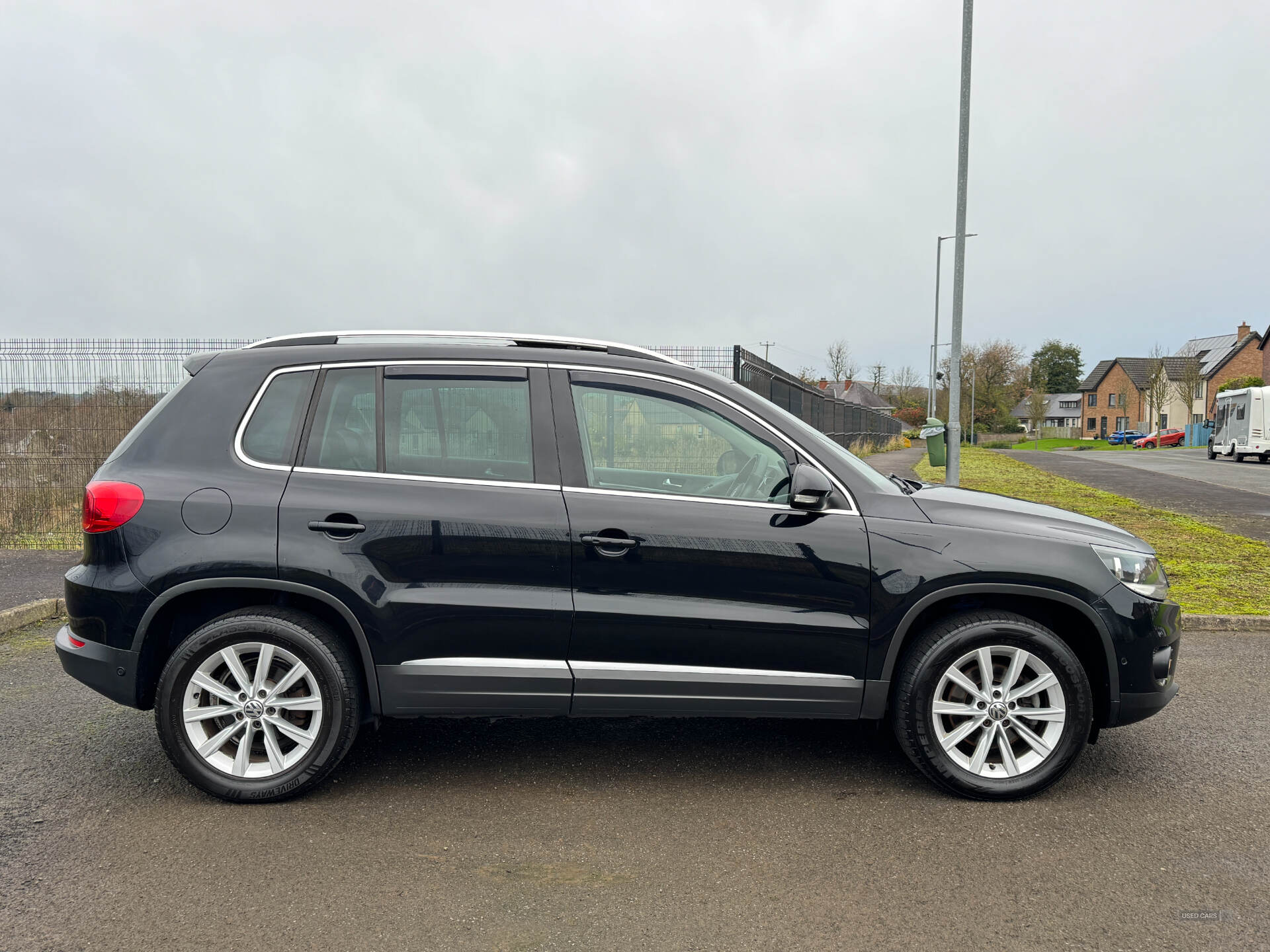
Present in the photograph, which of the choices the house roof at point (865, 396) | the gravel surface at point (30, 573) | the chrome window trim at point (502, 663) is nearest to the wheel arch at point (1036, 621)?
the chrome window trim at point (502, 663)

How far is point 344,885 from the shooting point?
2.96m

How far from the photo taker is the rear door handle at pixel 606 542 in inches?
139

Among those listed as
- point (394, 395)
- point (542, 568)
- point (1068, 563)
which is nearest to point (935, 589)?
point (1068, 563)

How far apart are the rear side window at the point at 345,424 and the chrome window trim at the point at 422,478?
2 cm

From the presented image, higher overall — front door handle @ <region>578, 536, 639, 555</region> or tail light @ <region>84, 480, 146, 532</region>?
tail light @ <region>84, 480, 146, 532</region>


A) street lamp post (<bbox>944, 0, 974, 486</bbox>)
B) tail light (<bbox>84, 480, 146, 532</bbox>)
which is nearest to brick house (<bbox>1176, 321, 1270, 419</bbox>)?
street lamp post (<bbox>944, 0, 974, 486</bbox>)

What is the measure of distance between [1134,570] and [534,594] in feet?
8.02

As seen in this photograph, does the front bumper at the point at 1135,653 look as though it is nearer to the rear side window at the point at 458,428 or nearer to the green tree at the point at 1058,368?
the rear side window at the point at 458,428

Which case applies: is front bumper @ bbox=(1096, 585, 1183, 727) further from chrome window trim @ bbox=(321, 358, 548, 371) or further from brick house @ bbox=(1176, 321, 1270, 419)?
brick house @ bbox=(1176, 321, 1270, 419)

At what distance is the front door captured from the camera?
11.6 ft

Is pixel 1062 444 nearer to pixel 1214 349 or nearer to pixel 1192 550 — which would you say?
pixel 1214 349

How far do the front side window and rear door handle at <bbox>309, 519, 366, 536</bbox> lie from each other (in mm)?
924

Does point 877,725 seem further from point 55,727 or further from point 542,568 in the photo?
point 55,727

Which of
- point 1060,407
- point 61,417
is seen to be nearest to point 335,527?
point 61,417
